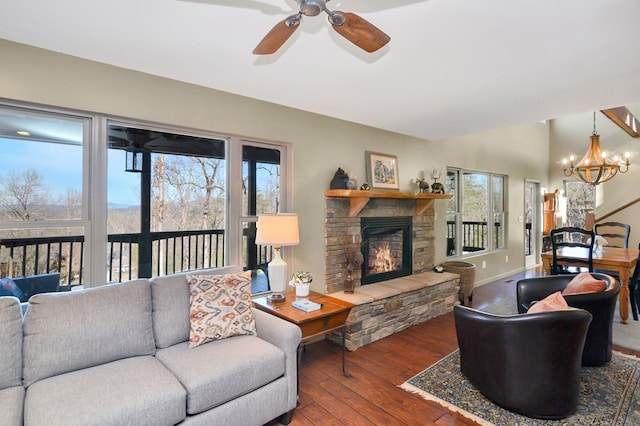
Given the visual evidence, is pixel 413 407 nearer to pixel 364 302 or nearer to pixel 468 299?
pixel 364 302

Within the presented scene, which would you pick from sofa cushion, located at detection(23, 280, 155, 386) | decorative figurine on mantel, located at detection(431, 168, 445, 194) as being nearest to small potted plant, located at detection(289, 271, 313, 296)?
sofa cushion, located at detection(23, 280, 155, 386)

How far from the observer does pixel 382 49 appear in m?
2.16

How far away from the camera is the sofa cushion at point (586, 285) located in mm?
2748

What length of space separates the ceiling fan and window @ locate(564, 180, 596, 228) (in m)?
8.24

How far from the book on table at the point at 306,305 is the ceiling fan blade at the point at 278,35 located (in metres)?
1.88

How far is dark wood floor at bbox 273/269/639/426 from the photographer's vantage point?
2230 mm

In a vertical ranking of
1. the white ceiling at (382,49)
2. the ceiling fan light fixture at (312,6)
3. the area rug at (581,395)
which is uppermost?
the white ceiling at (382,49)

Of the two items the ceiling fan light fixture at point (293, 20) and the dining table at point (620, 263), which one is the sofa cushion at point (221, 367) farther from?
the dining table at point (620, 263)

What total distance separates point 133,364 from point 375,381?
1781 mm

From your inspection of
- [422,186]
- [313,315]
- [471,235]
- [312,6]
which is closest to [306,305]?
[313,315]

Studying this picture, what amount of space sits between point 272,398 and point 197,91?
2.46 meters

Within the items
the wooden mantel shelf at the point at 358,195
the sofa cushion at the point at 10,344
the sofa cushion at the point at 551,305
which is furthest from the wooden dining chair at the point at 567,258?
the sofa cushion at the point at 10,344

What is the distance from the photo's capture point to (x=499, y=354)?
2256 mm

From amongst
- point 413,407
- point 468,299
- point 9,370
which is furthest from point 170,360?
point 468,299
